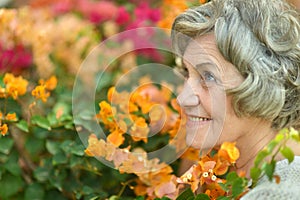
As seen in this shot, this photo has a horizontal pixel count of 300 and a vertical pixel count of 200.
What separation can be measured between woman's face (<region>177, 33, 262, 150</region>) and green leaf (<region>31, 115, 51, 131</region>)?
0.50 metres

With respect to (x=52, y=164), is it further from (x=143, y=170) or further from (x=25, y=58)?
(x=25, y=58)

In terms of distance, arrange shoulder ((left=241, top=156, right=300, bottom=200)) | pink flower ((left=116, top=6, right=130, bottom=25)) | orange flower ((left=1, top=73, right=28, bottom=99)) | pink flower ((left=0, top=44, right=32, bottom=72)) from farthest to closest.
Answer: pink flower ((left=116, top=6, right=130, bottom=25)) < pink flower ((left=0, top=44, right=32, bottom=72)) < orange flower ((left=1, top=73, right=28, bottom=99)) < shoulder ((left=241, top=156, right=300, bottom=200))

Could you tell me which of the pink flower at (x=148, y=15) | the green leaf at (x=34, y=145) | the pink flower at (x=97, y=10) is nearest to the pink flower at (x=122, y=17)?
the pink flower at (x=97, y=10)

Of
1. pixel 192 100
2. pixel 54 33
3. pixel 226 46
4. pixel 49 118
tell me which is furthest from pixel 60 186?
pixel 54 33

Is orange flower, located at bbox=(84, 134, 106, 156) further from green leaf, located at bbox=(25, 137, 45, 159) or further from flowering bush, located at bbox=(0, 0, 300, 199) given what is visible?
green leaf, located at bbox=(25, 137, 45, 159)

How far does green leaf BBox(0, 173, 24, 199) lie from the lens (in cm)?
225

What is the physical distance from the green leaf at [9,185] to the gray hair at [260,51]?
2.58ft

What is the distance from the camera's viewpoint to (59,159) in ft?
7.23

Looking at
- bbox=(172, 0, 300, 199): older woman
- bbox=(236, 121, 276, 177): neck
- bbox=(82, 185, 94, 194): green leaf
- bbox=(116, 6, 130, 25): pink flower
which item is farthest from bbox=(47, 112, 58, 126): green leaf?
bbox=(116, 6, 130, 25): pink flower

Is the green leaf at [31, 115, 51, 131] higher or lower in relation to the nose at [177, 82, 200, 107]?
lower

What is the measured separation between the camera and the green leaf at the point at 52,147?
226 cm

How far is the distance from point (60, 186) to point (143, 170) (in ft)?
0.93

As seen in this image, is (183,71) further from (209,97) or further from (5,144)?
(5,144)

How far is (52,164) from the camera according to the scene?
2254mm
